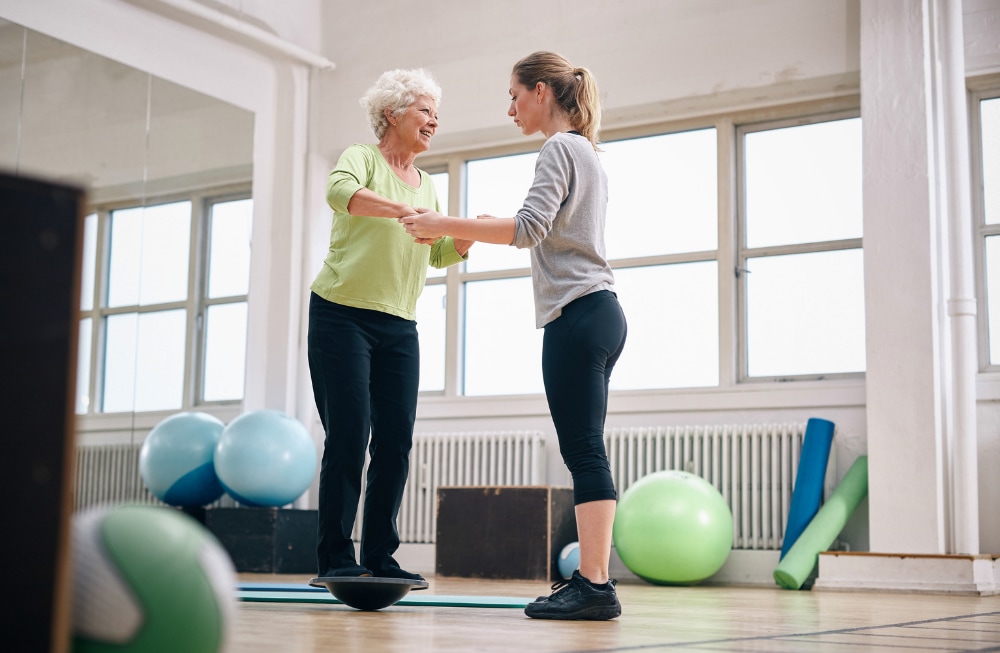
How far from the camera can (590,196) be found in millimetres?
2609

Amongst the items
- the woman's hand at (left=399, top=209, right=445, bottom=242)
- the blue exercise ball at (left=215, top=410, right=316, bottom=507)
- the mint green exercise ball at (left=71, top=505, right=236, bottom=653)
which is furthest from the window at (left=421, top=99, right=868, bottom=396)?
the mint green exercise ball at (left=71, top=505, right=236, bottom=653)

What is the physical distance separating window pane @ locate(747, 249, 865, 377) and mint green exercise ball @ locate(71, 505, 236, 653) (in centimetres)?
475

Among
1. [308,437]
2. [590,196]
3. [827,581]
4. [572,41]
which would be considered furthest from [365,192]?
[572,41]

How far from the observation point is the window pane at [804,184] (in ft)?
18.3

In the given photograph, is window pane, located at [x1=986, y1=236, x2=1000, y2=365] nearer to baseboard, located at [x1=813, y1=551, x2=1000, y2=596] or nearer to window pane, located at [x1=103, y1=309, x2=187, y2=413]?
baseboard, located at [x1=813, y1=551, x2=1000, y2=596]

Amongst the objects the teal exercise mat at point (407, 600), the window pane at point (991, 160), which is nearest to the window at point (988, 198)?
the window pane at point (991, 160)

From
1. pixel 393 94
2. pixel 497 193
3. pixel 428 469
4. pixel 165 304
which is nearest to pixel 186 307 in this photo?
pixel 165 304

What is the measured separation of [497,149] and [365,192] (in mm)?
4105

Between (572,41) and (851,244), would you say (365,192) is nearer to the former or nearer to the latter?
(851,244)

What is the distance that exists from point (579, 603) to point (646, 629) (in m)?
0.21

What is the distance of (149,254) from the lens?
20.5ft

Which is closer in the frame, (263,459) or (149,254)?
(263,459)

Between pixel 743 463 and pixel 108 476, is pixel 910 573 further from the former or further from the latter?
pixel 108 476

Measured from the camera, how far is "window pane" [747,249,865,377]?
5.50 meters
